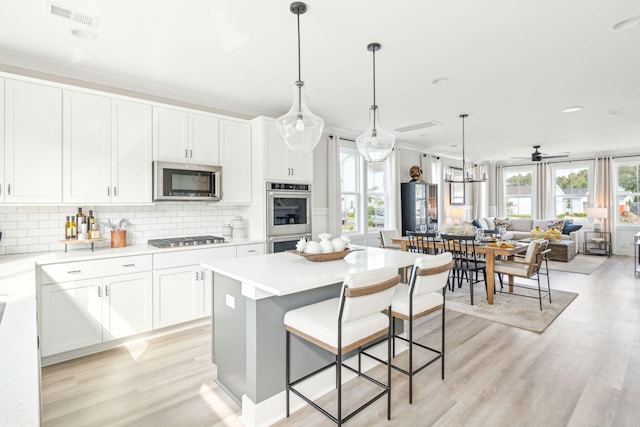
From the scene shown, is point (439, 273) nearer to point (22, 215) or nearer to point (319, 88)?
point (319, 88)

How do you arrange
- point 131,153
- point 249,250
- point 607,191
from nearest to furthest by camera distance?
point 131,153 → point 249,250 → point 607,191

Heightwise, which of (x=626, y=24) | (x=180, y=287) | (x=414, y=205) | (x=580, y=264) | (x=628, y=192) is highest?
(x=626, y=24)

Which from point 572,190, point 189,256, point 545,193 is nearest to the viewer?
point 189,256

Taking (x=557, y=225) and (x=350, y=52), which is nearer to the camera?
(x=350, y=52)

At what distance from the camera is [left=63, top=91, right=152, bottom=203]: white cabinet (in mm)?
3033

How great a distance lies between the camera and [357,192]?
629 cm

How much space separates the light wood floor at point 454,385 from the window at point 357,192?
2904 mm

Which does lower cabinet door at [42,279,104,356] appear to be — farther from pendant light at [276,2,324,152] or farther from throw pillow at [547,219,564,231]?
throw pillow at [547,219,564,231]

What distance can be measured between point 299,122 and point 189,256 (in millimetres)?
2012

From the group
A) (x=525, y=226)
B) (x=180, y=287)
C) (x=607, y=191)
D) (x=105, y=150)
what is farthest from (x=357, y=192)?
(x=607, y=191)

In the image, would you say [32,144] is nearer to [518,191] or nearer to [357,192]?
[357,192]

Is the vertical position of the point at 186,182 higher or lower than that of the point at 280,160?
lower

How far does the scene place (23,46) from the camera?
2783mm

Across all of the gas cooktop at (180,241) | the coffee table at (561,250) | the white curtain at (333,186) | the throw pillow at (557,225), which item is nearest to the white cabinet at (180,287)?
the gas cooktop at (180,241)
